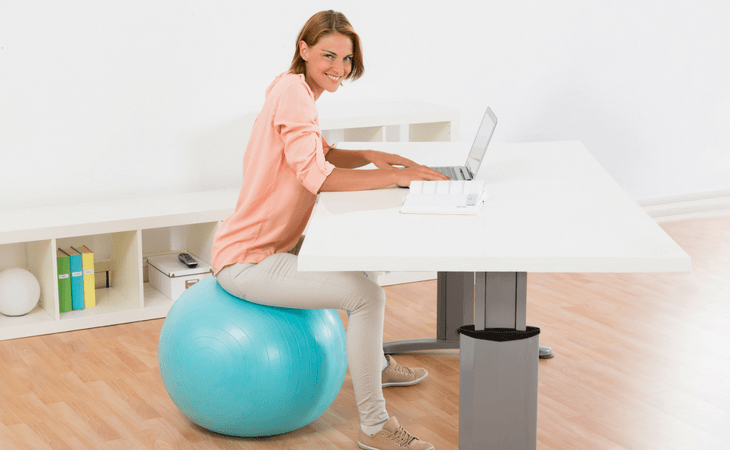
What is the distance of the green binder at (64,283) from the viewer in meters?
3.46

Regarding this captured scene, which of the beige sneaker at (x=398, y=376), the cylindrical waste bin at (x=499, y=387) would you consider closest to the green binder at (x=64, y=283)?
the beige sneaker at (x=398, y=376)

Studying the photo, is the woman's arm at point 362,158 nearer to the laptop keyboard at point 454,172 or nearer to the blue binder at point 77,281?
the laptop keyboard at point 454,172

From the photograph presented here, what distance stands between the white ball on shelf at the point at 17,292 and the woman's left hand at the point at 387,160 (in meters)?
1.58

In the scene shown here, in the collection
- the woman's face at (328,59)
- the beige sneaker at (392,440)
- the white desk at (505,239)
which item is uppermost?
the woman's face at (328,59)

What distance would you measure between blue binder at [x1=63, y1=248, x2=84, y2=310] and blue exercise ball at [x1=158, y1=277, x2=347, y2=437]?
1.18 metres

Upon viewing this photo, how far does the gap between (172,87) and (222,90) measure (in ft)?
0.74

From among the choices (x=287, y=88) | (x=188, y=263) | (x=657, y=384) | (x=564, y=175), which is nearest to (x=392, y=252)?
(x=287, y=88)

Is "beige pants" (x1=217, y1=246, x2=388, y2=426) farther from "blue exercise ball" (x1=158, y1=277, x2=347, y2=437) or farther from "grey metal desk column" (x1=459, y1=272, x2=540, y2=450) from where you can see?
"grey metal desk column" (x1=459, y1=272, x2=540, y2=450)

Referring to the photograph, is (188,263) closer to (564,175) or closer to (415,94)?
(415,94)

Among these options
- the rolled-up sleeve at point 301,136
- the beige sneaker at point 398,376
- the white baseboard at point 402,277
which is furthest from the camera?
the white baseboard at point 402,277

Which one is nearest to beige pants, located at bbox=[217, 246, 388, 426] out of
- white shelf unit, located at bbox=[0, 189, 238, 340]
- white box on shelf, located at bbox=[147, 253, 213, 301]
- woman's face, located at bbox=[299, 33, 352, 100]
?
woman's face, located at bbox=[299, 33, 352, 100]

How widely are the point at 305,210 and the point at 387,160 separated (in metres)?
0.42

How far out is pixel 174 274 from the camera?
361 centimetres

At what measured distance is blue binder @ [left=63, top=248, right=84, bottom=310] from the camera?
3.47m
